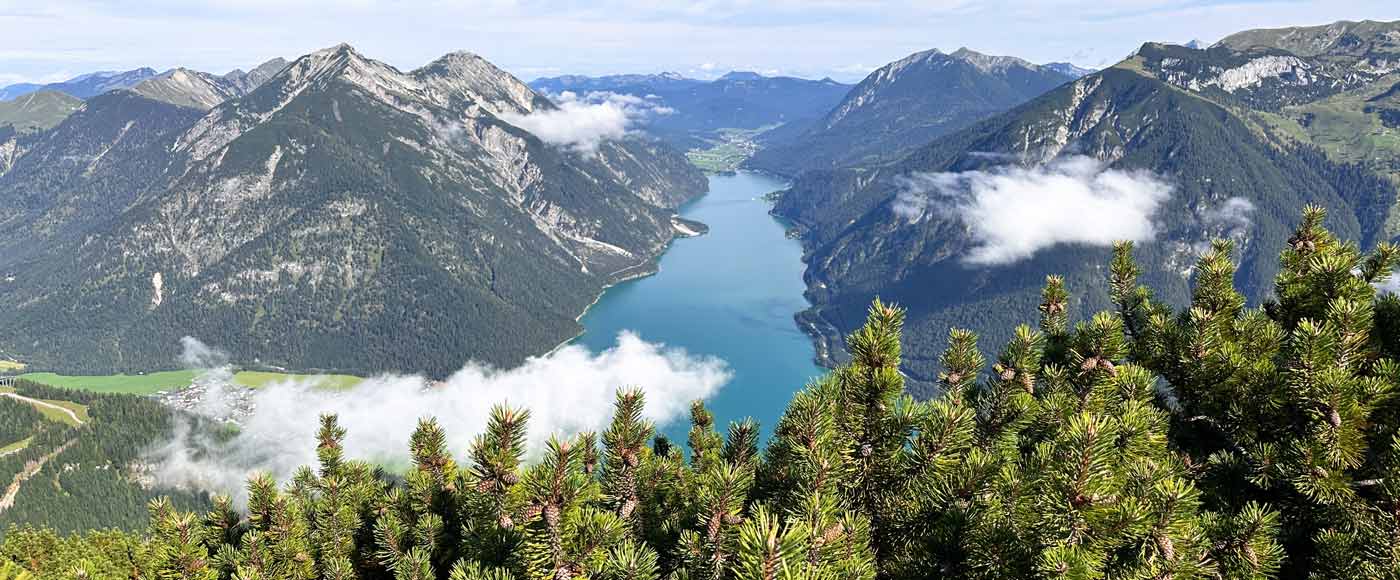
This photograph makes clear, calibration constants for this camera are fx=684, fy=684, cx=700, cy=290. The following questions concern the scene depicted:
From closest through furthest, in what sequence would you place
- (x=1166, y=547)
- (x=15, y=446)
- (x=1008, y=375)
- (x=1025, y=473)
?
(x=1166, y=547)
(x=1025, y=473)
(x=1008, y=375)
(x=15, y=446)

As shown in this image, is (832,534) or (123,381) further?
(123,381)

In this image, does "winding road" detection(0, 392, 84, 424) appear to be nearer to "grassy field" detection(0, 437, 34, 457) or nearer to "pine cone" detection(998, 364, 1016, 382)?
"grassy field" detection(0, 437, 34, 457)

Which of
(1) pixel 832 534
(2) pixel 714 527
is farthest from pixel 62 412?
(1) pixel 832 534

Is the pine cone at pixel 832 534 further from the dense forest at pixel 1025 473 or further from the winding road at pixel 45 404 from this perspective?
the winding road at pixel 45 404

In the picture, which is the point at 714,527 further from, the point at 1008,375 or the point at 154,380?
the point at 154,380

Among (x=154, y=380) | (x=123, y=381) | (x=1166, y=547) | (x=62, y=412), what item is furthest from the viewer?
(x=154, y=380)

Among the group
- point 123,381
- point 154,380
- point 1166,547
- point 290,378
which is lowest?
point 290,378

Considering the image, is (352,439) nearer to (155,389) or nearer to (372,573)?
(155,389)
